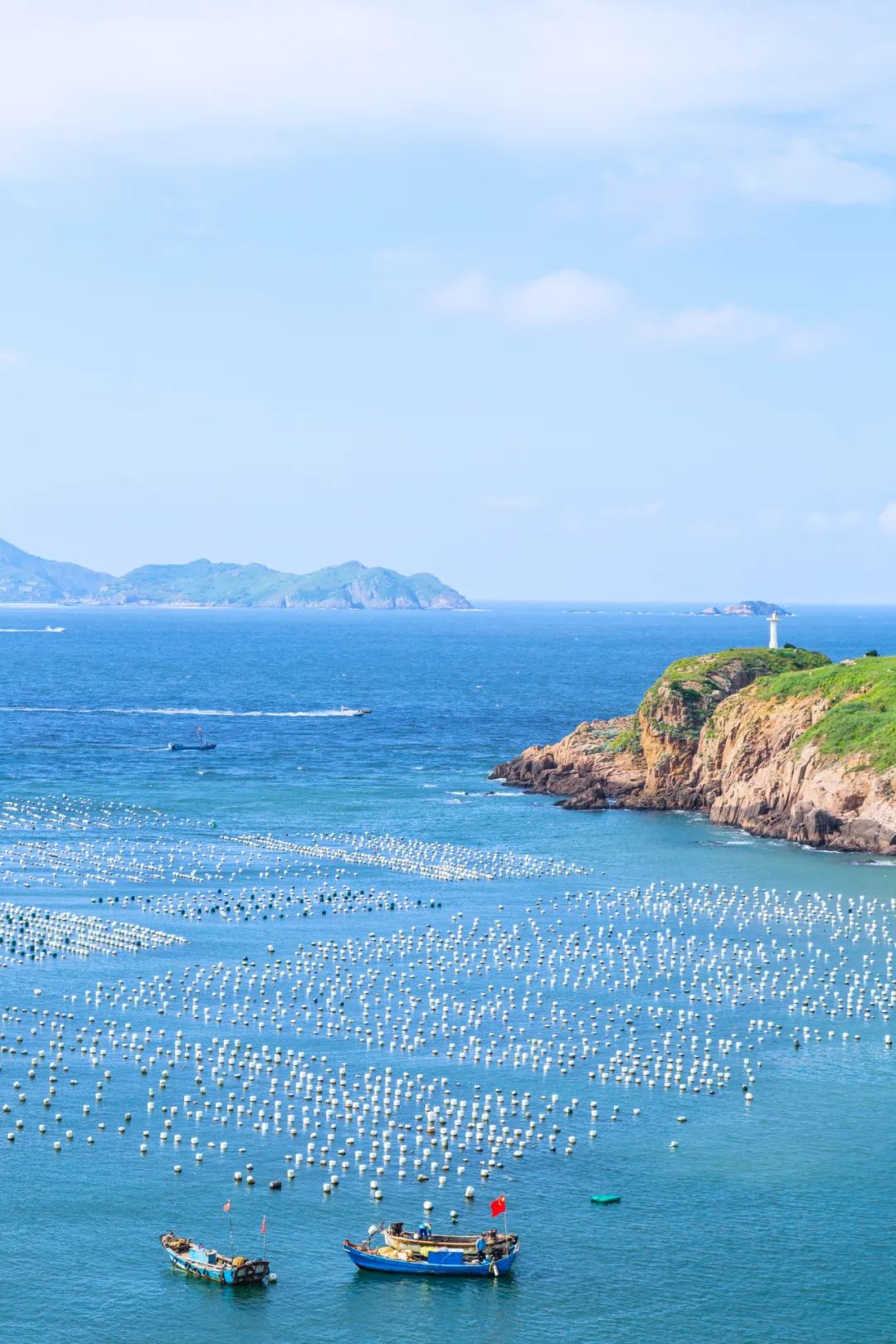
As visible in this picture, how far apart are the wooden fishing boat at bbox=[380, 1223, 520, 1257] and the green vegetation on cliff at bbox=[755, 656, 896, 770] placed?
275ft

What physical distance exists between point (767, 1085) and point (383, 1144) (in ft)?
65.9

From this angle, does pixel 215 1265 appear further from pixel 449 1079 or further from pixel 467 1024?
pixel 467 1024

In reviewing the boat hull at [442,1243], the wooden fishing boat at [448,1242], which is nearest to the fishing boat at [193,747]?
the wooden fishing boat at [448,1242]

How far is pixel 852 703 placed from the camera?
15350 cm

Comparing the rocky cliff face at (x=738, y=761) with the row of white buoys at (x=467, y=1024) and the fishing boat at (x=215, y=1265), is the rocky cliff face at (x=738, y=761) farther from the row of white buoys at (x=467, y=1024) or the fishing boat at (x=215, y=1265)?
the fishing boat at (x=215, y=1265)

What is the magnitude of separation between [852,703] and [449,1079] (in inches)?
3194

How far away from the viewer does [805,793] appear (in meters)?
144

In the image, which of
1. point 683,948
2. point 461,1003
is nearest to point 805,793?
point 683,948

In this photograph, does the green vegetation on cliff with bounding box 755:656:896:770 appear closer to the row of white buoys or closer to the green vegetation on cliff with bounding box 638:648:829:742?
the green vegetation on cliff with bounding box 638:648:829:742

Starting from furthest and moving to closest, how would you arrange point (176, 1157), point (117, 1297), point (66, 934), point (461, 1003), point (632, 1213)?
point (66, 934)
point (461, 1003)
point (176, 1157)
point (632, 1213)
point (117, 1297)

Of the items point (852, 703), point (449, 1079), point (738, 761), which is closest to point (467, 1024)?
point (449, 1079)

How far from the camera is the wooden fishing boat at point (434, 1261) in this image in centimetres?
6275

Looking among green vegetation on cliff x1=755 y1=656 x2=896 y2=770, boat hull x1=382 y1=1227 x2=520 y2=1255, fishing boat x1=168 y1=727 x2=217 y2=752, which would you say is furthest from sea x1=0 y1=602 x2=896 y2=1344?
fishing boat x1=168 y1=727 x2=217 y2=752

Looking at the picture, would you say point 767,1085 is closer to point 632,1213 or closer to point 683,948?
point 632,1213
